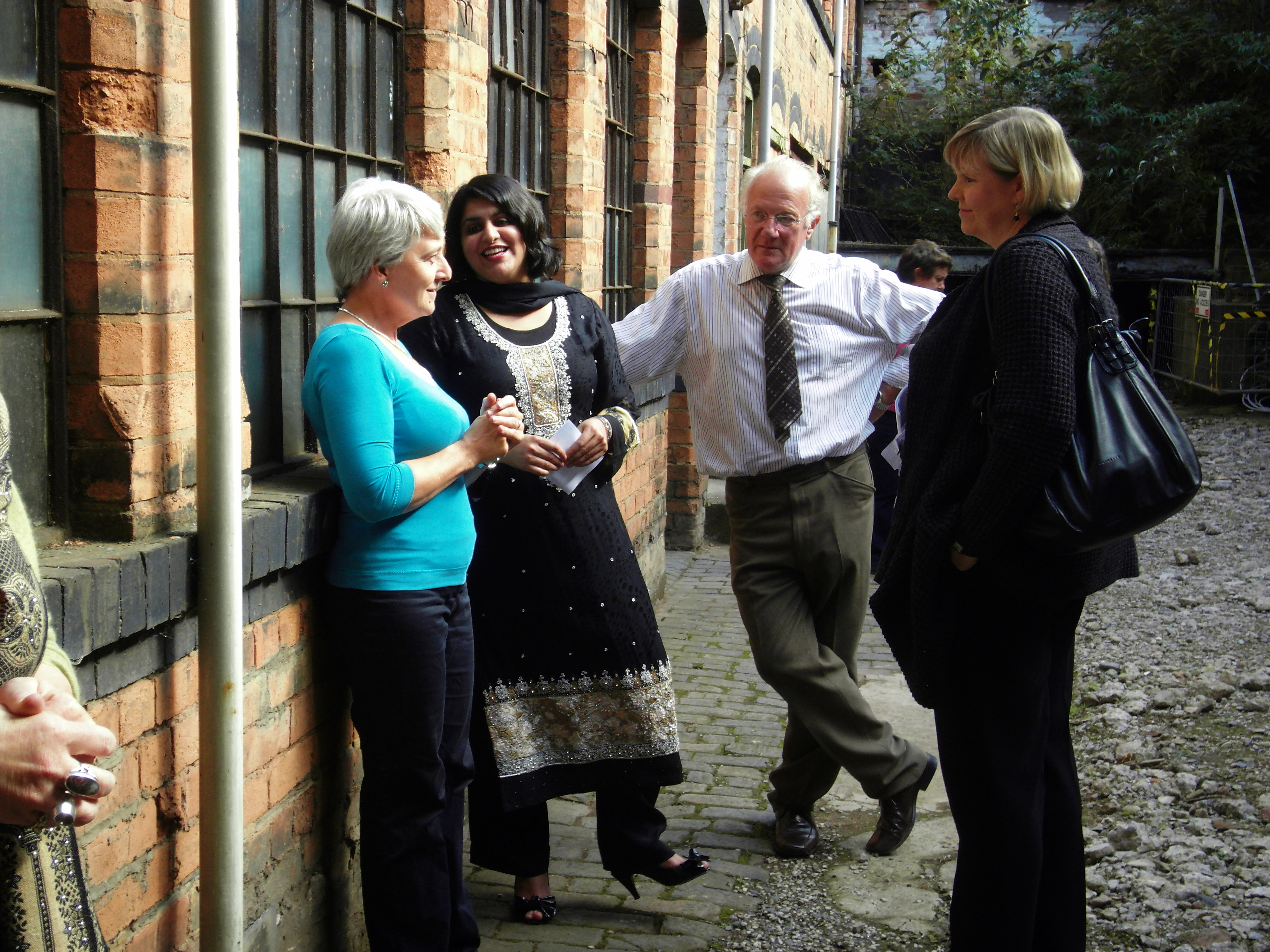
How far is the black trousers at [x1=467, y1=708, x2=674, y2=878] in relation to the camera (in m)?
3.43

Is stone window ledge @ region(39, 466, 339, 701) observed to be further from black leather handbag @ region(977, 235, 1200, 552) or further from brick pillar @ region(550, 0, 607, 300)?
brick pillar @ region(550, 0, 607, 300)

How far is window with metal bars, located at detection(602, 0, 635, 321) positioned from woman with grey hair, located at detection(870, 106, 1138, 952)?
364 centimetres

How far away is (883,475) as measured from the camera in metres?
7.32

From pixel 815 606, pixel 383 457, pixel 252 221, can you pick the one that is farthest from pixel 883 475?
pixel 383 457

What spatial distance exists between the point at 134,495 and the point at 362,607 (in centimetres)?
58

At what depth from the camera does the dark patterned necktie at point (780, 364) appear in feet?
12.4

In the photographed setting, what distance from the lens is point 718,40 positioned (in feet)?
27.6

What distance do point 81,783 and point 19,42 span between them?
1.38 metres

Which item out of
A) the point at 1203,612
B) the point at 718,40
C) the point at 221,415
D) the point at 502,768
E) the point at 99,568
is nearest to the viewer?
the point at 99,568

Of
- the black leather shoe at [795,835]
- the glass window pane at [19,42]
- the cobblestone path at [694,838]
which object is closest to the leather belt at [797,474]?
the black leather shoe at [795,835]

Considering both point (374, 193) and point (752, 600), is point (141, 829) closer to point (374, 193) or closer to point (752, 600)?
point (374, 193)

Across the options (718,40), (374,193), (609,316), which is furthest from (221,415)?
(718,40)

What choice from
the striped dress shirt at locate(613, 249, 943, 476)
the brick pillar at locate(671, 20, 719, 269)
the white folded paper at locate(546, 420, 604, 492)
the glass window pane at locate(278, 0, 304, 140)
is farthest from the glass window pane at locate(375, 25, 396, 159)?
the brick pillar at locate(671, 20, 719, 269)

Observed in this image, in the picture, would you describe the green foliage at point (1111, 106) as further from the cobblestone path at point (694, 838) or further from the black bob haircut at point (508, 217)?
the black bob haircut at point (508, 217)
